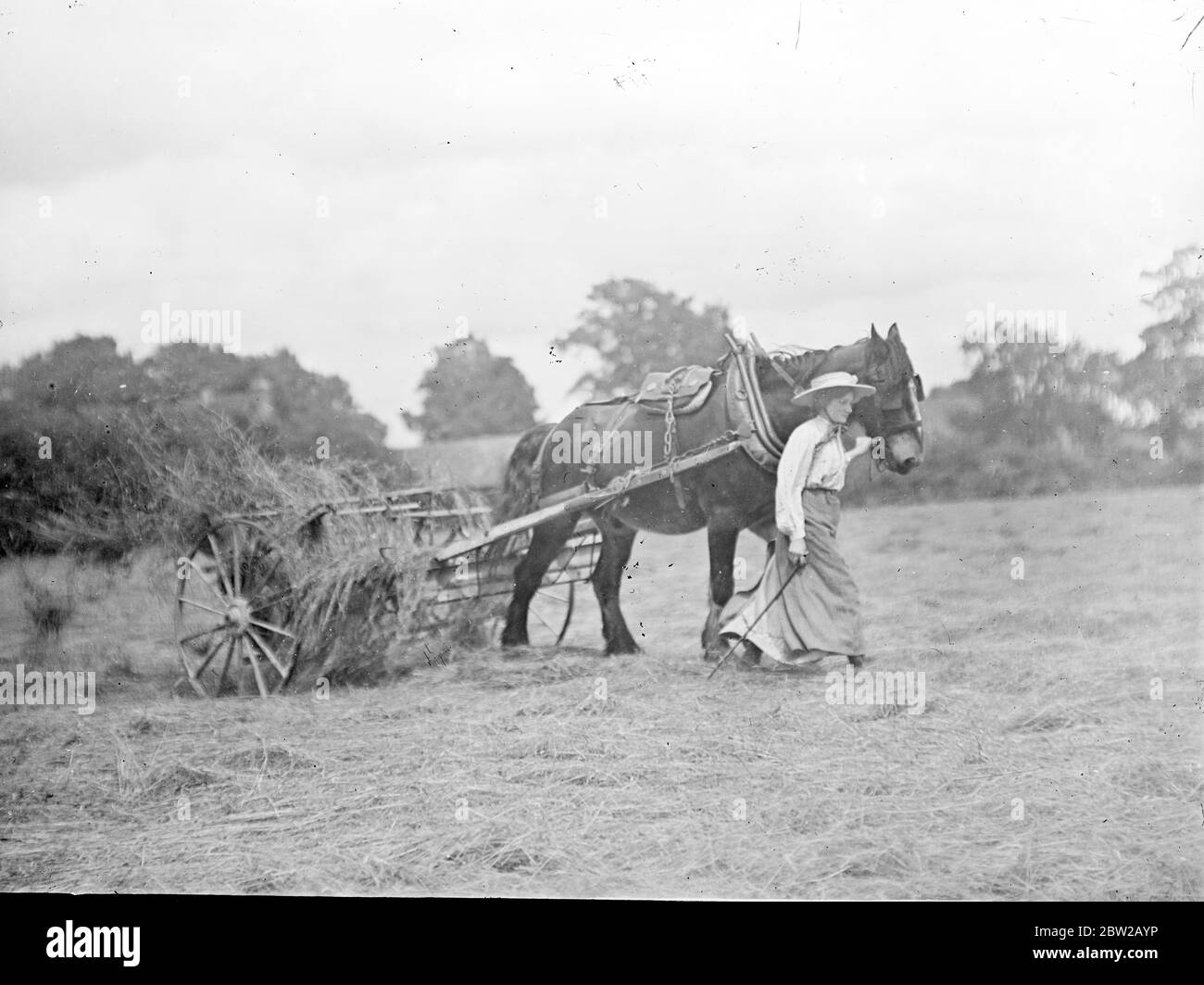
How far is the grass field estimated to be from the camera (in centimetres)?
535

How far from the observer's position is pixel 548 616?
659 centimetres

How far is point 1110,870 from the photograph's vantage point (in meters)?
5.29

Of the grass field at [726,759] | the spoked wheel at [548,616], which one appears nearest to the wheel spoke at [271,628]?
the grass field at [726,759]

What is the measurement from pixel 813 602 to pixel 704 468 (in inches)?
33.9

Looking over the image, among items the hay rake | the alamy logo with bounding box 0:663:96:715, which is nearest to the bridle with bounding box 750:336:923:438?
the hay rake

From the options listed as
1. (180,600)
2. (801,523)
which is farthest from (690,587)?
(180,600)

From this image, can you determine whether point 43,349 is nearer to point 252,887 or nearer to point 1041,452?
point 252,887

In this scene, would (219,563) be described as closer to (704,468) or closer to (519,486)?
(519,486)

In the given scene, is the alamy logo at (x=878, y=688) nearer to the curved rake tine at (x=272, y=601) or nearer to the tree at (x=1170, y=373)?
the tree at (x=1170, y=373)

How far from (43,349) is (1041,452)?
5.10m

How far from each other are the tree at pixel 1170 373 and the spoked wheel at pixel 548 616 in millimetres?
2950

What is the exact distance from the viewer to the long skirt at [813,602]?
6.02 meters

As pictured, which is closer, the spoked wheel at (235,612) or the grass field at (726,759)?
the grass field at (726,759)

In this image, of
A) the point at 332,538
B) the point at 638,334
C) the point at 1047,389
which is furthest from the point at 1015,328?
the point at 332,538
